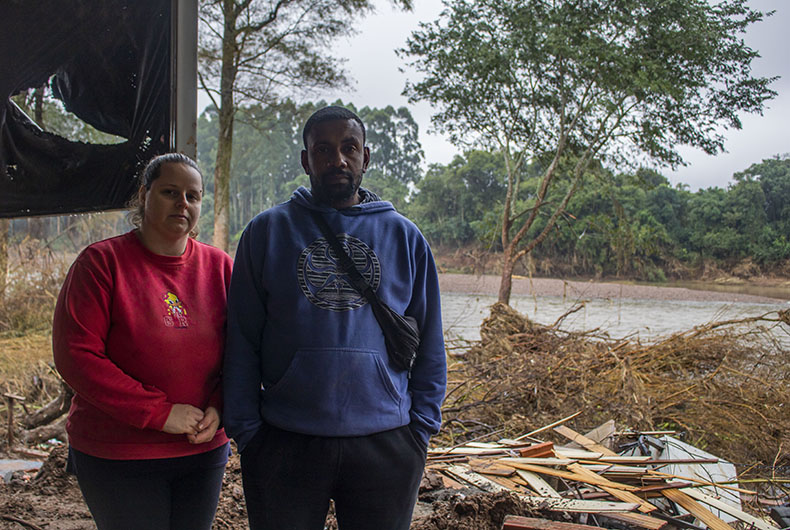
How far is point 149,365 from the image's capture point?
1.43 meters

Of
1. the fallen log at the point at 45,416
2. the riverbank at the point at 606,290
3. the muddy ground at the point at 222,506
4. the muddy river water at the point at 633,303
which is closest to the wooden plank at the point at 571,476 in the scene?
the muddy ground at the point at 222,506

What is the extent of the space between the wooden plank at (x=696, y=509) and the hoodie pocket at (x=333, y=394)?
1.96 m

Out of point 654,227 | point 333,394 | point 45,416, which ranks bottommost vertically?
point 45,416

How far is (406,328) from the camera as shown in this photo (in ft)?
4.91

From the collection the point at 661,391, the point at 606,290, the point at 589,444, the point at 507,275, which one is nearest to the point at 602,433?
the point at 589,444

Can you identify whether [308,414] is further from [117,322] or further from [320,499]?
[117,322]

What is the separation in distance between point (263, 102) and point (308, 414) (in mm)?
11414

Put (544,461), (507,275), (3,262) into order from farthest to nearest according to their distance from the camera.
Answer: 1. (507,275)
2. (3,262)
3. (544,461)

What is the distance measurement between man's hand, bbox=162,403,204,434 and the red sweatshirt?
0.05ft

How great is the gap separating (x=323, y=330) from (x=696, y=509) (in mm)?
2236

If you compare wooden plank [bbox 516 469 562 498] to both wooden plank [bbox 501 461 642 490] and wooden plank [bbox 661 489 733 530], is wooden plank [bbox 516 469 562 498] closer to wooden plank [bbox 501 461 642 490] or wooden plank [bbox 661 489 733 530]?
wooden plank [bbox 501 461 642 490]

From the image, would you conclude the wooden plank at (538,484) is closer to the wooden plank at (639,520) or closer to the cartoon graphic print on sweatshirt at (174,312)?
the wooden plank at (639,520)

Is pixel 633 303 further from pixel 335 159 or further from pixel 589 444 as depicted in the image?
pixel 335 159

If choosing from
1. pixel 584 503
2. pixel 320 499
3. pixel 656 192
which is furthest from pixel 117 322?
pixel 656 192
